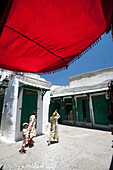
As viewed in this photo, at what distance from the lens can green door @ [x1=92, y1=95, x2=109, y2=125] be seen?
29.4ft

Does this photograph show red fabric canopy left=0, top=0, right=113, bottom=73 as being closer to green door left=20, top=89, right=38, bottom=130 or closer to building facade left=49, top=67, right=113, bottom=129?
green door left=20, top=89, right=38, bottom=130

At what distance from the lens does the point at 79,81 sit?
14.4 m

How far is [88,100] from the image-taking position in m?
10.2

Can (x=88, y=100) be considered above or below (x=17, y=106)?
above

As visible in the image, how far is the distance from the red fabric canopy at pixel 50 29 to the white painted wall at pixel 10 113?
4.18m

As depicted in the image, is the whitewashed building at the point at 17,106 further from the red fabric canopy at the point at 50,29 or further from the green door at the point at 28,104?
the red fabric canopy at the point at 50,29

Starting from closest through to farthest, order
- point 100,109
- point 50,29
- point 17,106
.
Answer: point 50,29
point 17,106
point 100,109

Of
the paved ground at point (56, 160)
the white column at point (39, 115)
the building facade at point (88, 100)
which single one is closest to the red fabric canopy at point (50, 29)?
the paved ground at point (56, 160)

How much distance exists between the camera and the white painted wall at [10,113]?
552cm

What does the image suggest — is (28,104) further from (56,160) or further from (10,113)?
(56,160)

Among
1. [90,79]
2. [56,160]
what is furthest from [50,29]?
[90,79]

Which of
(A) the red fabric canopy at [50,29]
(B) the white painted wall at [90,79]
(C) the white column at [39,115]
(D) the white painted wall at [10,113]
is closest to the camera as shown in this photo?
(A) the red fabric canopy at [50,29]

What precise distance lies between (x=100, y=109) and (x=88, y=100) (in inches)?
58.3

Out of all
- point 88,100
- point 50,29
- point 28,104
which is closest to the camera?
point 50,29
